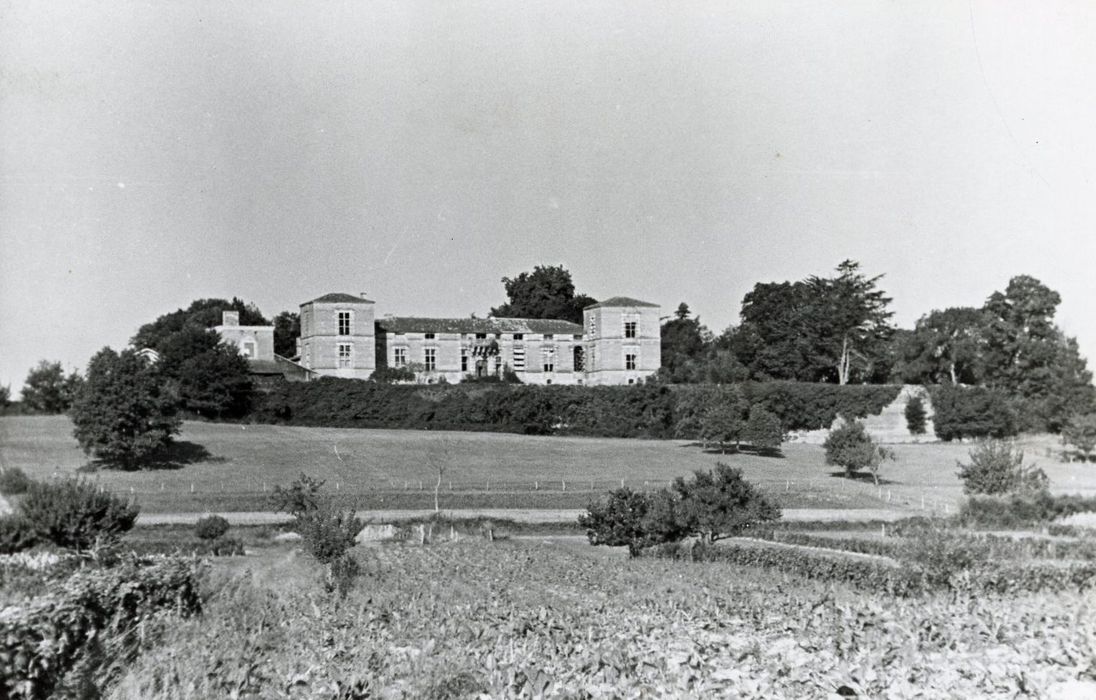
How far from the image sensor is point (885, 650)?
24.8 ft

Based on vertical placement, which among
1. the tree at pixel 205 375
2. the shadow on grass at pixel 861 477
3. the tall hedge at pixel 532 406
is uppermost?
the tree at pixel 205 375

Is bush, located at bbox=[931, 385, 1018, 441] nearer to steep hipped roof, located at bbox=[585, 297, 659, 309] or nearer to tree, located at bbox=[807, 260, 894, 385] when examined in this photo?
tree, located at bbox=[807, 260, 894, 385]

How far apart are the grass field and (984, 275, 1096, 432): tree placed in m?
2.90

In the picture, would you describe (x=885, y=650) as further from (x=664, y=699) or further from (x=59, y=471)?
(x=59, y=471)

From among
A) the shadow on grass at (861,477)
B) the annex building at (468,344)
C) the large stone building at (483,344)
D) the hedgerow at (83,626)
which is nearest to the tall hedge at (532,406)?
the shadow on grass at (861,477)

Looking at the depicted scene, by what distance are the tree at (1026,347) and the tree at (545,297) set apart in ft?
129

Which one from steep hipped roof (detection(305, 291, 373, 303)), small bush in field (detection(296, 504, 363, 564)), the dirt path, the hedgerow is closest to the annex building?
steep hipped roof (detection(305, 291, 373, 303))

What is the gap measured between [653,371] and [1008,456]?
40.6 metres

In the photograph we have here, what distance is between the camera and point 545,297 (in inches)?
3492

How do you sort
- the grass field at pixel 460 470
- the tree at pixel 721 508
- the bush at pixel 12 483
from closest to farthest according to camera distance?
1. the tree at pixel 721 508
2. the bush at pixel 12 483
3. the grass field at pixel 460 470

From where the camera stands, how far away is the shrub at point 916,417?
58.9 m

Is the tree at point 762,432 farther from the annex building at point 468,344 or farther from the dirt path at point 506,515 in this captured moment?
the annex building at point 468,344

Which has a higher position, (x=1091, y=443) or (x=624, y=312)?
(x=624, y=312)

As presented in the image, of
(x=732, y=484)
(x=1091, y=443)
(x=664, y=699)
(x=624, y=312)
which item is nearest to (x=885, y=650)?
(x=664, y=699)
